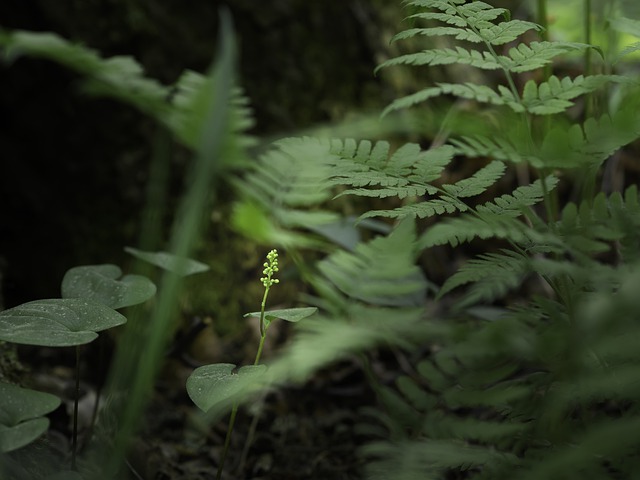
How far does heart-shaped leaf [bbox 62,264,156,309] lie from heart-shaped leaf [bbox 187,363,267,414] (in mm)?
181

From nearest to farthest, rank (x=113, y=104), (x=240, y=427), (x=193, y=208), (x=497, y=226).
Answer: (x=193, y=208), (x=497, y=226), (x=240, y=427), (x=113, y=104)

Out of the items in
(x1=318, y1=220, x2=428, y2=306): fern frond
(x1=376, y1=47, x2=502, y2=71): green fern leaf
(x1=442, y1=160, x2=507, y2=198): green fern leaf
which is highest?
(x1=376, y1=47, x2=502, y2=71): green fern leaf

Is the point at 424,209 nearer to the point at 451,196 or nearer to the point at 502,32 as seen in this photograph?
the point at 451,196

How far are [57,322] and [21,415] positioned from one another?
0.49 feet

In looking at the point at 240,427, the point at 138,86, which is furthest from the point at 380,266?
the point at 138,86

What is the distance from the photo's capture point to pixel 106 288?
1057 mm

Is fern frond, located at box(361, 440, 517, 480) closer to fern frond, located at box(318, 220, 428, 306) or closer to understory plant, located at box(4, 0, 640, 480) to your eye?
understory plant, located at box(4, 0, 640, 480)

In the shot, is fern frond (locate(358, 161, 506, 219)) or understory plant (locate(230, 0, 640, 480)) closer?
understory plant (locate(230, 0, 640, 480))

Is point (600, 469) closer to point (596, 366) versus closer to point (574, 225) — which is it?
point (596, 366)

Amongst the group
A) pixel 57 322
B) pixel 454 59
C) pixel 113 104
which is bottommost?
pixel 57 322

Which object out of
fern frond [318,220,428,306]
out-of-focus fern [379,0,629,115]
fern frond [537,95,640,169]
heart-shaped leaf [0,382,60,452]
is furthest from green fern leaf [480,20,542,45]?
heart-shaped leaf [0,382,60,452]

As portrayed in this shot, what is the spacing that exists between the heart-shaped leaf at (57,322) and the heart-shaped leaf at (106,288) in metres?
0.05

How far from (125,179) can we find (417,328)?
1.38 metres

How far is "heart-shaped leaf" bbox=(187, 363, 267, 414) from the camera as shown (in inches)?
32.5
